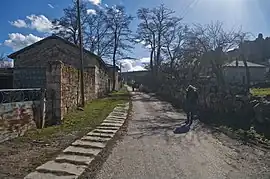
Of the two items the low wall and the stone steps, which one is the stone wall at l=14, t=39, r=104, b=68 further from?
the stone steps

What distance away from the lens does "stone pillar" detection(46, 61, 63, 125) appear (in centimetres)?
1232

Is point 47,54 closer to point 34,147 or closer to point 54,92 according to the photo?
point 54,92

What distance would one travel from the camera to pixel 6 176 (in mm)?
5609

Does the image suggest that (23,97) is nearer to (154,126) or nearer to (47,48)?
(154,126)

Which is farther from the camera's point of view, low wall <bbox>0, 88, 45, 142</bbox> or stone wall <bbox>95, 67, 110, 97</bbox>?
stone wall <bbox>95, 67, 110, 97</bbox>

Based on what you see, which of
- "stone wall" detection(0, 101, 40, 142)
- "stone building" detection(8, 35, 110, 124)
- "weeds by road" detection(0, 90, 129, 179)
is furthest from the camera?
"stone building" detection(8, 35, 110, 124)

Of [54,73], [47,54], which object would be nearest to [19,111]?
Answer: [54,73]

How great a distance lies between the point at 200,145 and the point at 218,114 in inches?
279

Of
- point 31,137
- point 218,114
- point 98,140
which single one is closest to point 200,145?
point 98,140

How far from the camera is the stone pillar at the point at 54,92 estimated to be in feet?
40.4

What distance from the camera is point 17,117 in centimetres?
955

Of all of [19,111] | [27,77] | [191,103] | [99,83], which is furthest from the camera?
[99,83]

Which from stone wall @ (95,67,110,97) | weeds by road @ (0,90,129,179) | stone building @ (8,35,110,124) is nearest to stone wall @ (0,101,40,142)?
weeds by road @ (0,90,129,179)

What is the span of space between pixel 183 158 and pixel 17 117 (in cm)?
553
